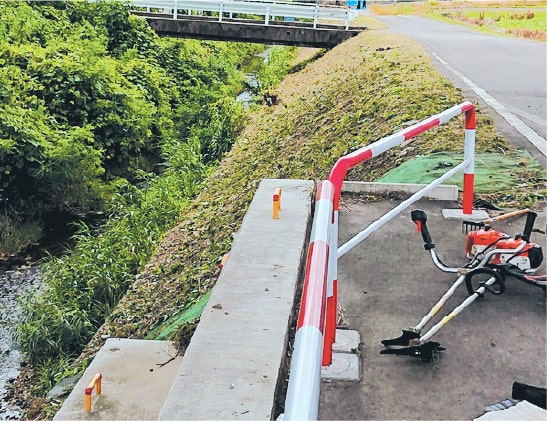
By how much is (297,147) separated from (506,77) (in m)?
5.10

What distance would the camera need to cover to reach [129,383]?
4.61 m

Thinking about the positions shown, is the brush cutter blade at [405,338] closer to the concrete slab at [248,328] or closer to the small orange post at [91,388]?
the concrete slab at [248,328]

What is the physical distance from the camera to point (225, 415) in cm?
269

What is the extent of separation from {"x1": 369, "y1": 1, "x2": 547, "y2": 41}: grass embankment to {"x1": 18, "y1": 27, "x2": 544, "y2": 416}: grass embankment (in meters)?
13.1

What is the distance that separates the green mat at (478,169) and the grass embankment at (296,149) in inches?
10.0

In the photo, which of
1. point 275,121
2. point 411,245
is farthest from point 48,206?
point 411,245

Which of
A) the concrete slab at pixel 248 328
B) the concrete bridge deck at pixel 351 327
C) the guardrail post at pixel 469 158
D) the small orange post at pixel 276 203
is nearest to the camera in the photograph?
the concrete slab at pixel 248 328

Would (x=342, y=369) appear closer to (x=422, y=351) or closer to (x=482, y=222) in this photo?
(x=422, y=351)

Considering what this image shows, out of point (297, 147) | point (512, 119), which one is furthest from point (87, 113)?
point (512, 119)

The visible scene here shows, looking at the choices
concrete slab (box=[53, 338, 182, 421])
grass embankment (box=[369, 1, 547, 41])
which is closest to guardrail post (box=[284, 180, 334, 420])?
concrete slab (box=[53, 338, 182, 421])

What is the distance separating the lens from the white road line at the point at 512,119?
785cm

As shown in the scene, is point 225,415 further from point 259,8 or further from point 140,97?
point 259,8

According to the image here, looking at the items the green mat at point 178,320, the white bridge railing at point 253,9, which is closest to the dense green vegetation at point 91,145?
the white bridge railing at point 253,9

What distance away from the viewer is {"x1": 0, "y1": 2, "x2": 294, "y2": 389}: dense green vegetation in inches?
348
